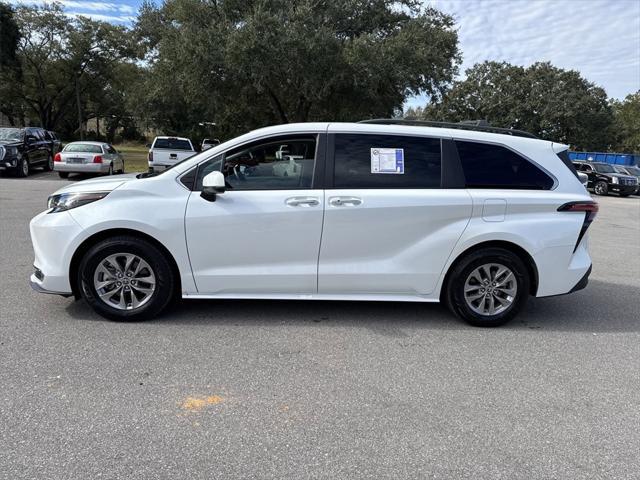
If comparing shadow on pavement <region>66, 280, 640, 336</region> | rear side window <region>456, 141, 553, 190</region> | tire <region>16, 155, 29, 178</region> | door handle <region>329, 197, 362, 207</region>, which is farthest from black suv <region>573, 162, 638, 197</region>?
door handle <region>329, 197, 362, 207</region>

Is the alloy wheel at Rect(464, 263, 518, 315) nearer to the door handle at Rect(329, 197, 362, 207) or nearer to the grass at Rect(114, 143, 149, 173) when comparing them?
the door handle at Rect(329, 197, 362, 207)

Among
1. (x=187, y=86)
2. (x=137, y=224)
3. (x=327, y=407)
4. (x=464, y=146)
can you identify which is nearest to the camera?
(x=327, y=407)

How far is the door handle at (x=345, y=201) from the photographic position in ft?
14.8

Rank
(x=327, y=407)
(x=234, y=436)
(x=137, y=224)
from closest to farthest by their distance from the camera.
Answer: (x=234, y=436) < (x=327, y=407) < (x=137, y=224)

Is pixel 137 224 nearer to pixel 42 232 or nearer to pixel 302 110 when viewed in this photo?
pixel 42 232

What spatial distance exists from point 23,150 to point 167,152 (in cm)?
511

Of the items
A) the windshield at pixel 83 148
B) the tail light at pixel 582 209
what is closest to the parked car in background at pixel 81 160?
the windshield at pixel 83 148

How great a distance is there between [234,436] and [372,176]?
2.60 meters

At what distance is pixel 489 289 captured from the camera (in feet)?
15.6

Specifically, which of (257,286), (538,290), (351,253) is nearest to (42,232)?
(257,286)

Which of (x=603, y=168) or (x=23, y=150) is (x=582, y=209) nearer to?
(x=23, y=150)

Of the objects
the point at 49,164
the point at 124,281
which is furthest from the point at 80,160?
the point at 124,281

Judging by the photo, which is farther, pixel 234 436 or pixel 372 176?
pixel 372 176

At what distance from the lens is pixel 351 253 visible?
4.60 metres
